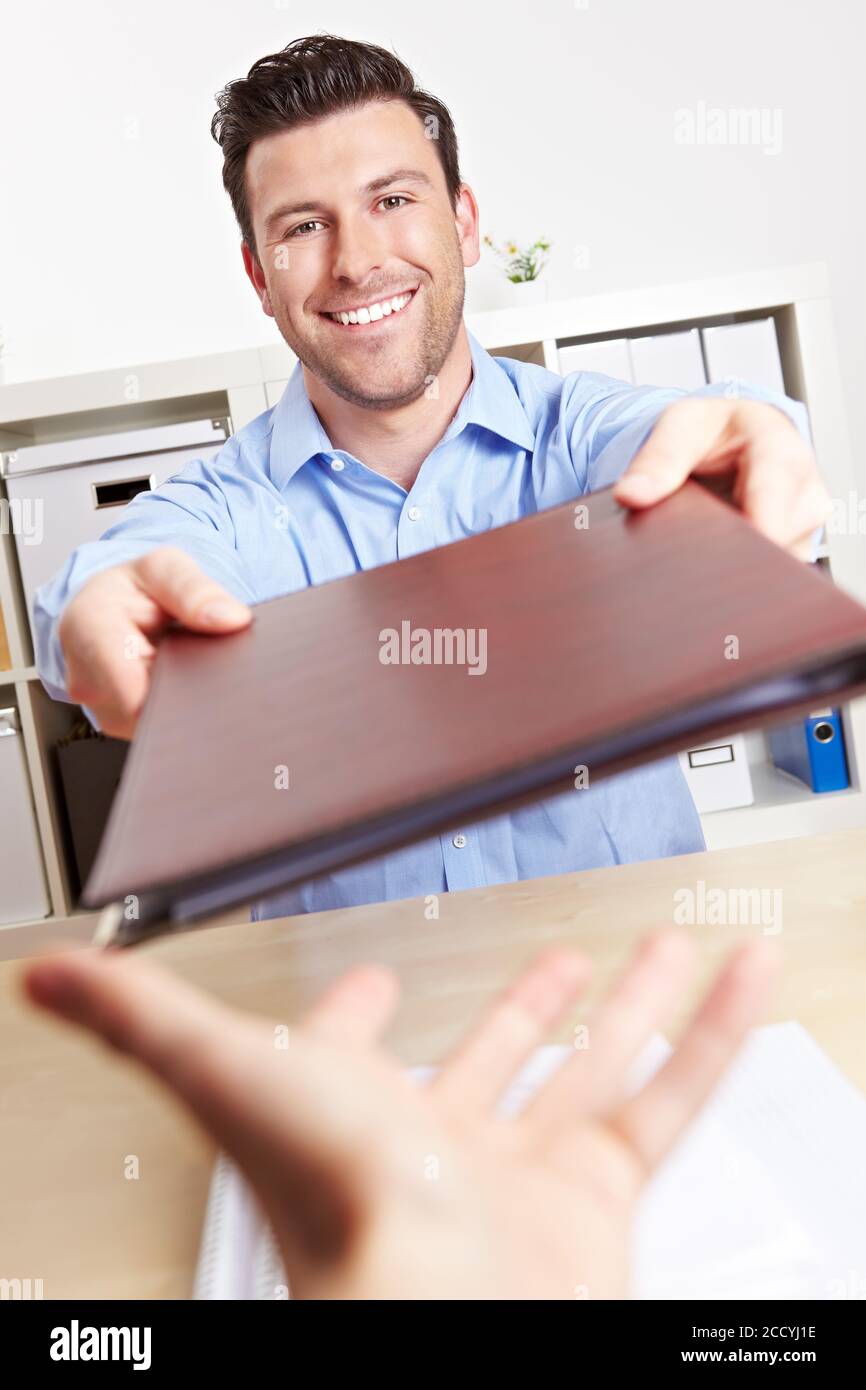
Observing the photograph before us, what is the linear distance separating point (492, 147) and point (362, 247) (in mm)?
1198

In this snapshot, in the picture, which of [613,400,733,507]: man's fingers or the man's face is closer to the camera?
[613,400,733,507]: man's fingers

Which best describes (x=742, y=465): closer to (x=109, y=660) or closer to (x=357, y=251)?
(x=109, y=660)

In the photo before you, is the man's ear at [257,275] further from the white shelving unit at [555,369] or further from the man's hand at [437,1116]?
the man's hand at [437,1116]

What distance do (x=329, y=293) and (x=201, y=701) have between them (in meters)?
1.15

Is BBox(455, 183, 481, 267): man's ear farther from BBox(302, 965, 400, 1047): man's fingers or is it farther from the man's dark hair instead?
BBox(302, 965, 400, 1047): man's fingers

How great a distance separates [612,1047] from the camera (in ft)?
1.17

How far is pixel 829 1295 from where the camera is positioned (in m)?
0.48

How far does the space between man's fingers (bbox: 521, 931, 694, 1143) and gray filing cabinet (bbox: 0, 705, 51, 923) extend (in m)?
2.18

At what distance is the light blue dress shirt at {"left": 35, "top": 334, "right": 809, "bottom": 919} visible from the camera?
135 cm

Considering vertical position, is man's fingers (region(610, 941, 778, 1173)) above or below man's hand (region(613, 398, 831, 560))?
below

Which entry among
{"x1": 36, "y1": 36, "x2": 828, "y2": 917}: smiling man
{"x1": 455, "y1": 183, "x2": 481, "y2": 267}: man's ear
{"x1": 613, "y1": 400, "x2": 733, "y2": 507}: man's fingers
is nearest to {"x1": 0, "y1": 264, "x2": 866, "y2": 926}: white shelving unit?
{"x1": 455, "y1": 183, "x2": 481, "y2": 267}: man's ear

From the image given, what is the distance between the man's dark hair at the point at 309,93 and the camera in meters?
1.44
